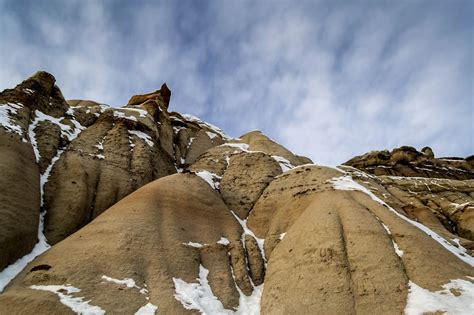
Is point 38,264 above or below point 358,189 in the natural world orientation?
below

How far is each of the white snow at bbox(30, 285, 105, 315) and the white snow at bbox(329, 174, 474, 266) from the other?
2695 cm

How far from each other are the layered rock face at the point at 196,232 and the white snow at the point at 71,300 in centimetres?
11

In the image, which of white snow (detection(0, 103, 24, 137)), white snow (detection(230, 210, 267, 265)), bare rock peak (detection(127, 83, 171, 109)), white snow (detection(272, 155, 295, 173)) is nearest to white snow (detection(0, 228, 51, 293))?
white snow (detection(0, 103, 24, 137))

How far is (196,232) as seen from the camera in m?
33.9

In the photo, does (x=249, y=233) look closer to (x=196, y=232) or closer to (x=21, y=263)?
(x=196, y=232)

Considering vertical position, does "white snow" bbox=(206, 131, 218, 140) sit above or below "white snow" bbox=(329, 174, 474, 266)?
above

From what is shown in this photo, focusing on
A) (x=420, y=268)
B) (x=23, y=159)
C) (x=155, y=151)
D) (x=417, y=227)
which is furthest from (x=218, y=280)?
(x=155, y=151)

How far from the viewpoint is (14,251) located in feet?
85.2

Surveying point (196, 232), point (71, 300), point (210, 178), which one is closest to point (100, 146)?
point (210, 178)

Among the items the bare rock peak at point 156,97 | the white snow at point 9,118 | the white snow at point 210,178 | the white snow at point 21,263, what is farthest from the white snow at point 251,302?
the bare rock peak at point 156,97

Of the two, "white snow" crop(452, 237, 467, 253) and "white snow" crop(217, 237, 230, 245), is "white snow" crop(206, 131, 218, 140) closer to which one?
"white snow" crop(217, 237, 230, 245)

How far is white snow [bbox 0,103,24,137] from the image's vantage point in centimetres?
3528

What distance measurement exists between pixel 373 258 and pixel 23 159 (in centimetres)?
3246

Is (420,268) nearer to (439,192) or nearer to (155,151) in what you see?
(439,192)
